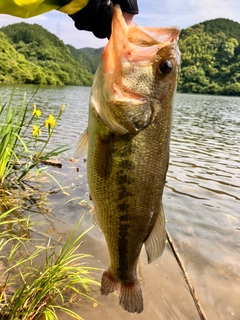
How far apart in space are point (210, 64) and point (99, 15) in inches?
4273

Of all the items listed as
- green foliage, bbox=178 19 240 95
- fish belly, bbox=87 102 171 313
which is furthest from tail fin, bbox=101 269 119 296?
green foliage, bbox=178 19 240 95

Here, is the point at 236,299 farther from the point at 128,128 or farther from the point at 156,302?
the point at 128,128

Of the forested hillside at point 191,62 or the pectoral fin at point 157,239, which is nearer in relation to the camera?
the pectoral fin at point 157,239

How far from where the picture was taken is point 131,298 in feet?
6.67

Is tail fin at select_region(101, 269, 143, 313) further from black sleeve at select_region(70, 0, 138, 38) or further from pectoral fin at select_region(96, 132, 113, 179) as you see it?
black sleeve at select_region(70, 0, 138, 38)

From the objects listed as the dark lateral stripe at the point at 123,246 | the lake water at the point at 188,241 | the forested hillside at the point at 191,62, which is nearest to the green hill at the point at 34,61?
the forested hillside at the point at 191,62

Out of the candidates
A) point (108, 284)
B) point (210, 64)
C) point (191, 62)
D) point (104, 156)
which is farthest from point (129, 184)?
point (191, 62)

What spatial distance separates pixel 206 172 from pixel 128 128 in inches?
356

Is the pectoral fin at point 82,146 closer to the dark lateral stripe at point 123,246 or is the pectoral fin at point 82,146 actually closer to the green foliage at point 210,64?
the dark lateral stripe at point 123,246

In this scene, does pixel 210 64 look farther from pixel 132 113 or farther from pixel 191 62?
pixel 132 113

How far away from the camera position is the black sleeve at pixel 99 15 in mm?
1502

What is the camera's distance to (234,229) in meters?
6.23

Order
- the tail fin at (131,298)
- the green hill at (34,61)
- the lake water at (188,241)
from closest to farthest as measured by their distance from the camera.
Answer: the tail fin at (131,298)
the lake water at (188,241)
the green hill at (34,61)

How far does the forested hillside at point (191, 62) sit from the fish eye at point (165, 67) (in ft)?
237
